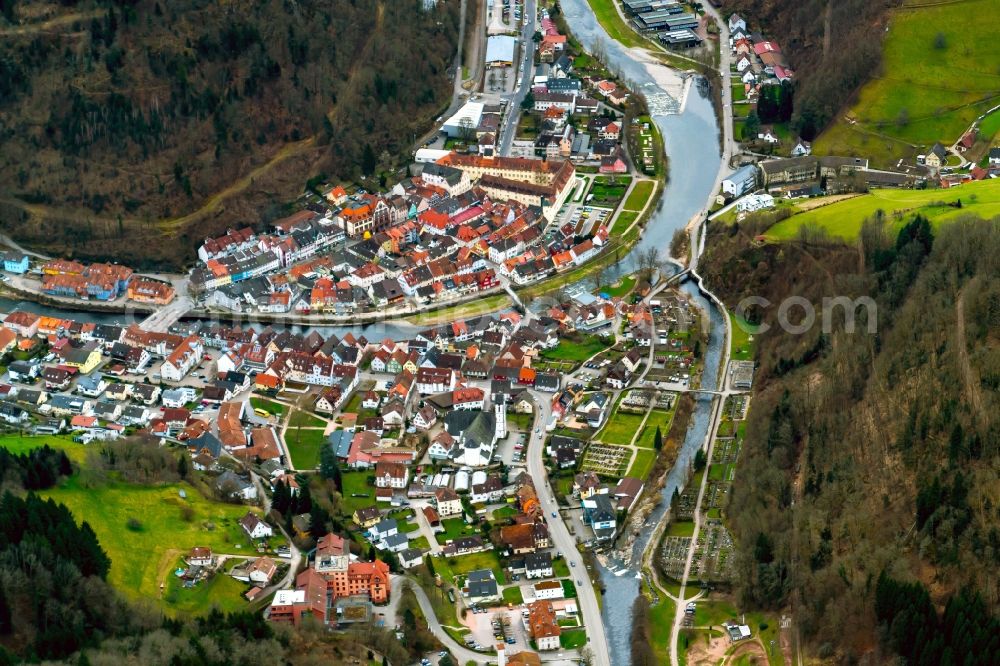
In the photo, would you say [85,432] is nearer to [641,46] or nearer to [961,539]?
[961,539]

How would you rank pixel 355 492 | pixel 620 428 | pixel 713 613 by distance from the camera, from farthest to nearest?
pixel 620 428
pixel 355 492
pixel 713 613

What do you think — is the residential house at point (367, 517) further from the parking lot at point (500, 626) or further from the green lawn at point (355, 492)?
the parking lot at point (500, 626)

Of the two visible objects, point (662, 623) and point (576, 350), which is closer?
point (662, 623)

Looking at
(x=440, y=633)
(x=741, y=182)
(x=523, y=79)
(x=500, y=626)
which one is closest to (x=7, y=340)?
(x=440, y=633)

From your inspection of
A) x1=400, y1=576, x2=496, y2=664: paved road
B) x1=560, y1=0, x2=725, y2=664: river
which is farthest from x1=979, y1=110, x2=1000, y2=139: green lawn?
x1=400, y1=576, x2=496, y2=664: paved road

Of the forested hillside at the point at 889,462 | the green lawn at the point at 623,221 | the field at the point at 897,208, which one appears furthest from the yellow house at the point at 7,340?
the field at the point at 897,208

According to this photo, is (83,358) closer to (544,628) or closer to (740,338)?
(544,628)

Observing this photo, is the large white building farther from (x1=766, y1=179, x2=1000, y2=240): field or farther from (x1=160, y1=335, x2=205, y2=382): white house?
(x1=160, y1=335, x2=205, y2=382): white house
